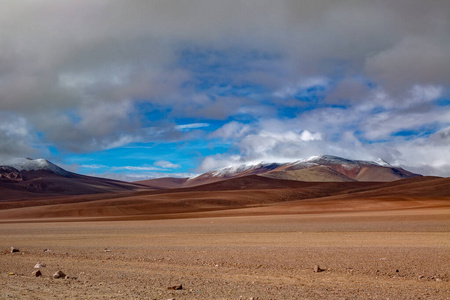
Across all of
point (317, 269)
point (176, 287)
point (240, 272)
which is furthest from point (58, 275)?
point (317, 269)

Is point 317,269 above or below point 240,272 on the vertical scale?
above

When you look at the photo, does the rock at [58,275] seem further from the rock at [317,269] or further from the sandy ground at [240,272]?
the rock at [317,269]

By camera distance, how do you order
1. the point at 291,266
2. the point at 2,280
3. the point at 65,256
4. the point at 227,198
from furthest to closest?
the point at 227,198
the point at 65,256
the point at 291,266
the point at 2,280

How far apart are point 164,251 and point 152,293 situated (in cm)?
848

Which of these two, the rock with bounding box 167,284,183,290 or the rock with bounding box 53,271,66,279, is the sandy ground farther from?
the rock with bounding box 53,271,66,279

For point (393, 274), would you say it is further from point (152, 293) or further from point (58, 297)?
point (58, 297)

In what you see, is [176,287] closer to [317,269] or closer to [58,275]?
[58,275]

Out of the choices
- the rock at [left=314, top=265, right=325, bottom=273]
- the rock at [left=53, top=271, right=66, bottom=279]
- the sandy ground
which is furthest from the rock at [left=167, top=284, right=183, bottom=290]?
the rock at [left=314, top=265, right=325, bottom=273]

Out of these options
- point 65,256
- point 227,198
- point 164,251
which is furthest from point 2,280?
point 227,198

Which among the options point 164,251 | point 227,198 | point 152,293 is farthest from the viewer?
point 227,198

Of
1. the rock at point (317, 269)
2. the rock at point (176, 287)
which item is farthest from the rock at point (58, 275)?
the rock at point (317, 269)

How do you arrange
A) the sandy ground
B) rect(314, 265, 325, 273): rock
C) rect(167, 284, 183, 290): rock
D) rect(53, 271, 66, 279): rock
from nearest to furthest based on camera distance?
the sandy ground < rect(167, 284, 183, 290): rock < rect(53, 271, 66, 279): rock < rect(314, 265, 325, 273): rock

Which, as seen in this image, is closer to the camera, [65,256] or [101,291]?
[101,291]

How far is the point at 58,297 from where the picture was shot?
8.66 metres
